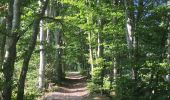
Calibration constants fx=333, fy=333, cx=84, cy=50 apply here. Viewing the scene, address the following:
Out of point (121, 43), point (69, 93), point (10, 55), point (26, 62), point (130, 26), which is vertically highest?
point (130, 26)

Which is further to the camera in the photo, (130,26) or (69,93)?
(69,93)

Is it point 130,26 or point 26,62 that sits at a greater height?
point 130,26

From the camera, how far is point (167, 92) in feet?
39.6

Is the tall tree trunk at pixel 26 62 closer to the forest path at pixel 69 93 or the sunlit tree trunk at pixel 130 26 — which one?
the sunlit tree trunk at pixel 130 26

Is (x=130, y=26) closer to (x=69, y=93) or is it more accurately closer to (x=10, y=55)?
(x=10, y=55)

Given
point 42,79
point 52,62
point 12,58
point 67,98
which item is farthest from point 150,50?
point 52,62

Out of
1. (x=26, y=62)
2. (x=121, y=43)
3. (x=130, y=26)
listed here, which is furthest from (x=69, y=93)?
(x=26, y=62)

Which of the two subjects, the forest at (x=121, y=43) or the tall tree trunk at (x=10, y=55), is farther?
the forest at (x=121, y=43)

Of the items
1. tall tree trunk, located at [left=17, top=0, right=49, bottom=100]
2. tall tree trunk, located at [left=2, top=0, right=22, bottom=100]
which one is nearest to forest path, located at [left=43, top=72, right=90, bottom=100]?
tall tree trunk, located at [left=17, top=0, right=49, bottom=100]

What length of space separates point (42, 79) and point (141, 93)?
10592mm

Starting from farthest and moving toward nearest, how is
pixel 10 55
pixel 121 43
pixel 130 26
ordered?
pixel 121 43
pixel 130 26
pixel 10 55

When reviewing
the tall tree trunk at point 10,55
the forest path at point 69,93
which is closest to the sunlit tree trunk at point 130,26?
the tall tree trunk at point 10,55

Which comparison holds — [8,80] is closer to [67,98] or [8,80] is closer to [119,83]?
[119,83]

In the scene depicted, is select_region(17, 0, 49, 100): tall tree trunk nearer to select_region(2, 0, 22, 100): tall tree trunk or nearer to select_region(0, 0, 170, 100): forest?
select_region(0, 0, 170, 100): forest
